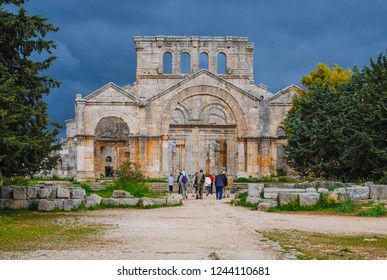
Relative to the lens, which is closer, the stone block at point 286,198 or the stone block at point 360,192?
the stone block at point 286,198

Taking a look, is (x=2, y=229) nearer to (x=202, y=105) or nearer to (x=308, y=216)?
(x=308, y=216)

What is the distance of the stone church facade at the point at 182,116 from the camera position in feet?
134

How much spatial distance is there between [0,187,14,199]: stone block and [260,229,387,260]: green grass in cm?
944

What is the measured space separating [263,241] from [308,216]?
6389 millimetres

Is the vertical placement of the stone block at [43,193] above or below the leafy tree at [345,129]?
below

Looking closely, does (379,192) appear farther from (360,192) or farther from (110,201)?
(110,201)

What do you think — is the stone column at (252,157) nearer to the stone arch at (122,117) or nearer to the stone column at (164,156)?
the stone column at (164,156)

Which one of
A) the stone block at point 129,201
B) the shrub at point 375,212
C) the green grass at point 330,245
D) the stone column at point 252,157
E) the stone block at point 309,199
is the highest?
the stone column at point 252,157

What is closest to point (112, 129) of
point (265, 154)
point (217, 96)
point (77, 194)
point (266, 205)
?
point (217, 96)

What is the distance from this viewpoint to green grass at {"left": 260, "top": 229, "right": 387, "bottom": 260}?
29.1 ft

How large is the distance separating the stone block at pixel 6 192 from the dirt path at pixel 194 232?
252cm

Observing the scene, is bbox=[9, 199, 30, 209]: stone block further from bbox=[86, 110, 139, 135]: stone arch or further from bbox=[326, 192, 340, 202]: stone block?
bbox=[86, 110, 139, 135]: stone arch

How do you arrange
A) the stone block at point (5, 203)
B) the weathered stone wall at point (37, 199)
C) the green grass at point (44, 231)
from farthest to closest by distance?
1. the weathered stone wall at point (37, 199)
2. the stone block at point (5, 203)
3. the green grass at point (44, 231)

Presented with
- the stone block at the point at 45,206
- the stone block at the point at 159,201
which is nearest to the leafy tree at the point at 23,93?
the stone block at the point at 45,206
